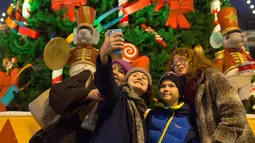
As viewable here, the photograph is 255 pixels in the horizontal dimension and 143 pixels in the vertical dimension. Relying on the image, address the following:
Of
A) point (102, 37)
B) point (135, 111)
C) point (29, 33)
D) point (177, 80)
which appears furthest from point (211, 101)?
point (29, 33)

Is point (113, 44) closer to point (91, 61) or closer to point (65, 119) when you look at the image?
point (65, 119)

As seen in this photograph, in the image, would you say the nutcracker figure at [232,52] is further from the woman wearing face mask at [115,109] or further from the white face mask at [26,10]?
the white face mask at [26,10]

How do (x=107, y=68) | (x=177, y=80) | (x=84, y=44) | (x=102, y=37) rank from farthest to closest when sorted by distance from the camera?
(x=102, y=37)
(x=84, y=44)
(x=177, y=80)
(x=107, y=68)

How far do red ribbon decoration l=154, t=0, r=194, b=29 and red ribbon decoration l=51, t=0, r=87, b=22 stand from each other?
2.46ft

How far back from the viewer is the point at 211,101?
5.12 feet

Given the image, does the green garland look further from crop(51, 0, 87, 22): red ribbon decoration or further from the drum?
the drum

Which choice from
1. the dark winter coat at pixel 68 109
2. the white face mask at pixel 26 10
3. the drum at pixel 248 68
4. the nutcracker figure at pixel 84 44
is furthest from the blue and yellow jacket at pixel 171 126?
the white face mask at pixel 26 10

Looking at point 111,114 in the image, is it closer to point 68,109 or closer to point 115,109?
point 115,109

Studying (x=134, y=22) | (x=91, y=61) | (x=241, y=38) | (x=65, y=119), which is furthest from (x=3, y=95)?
(x=241, y=38)

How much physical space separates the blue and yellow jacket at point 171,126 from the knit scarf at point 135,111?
12cm

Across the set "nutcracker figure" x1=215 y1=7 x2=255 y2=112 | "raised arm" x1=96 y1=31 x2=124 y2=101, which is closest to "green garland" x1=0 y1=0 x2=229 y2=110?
"nutcracker figure" x1=215 y1=7 x2=255 y2=112

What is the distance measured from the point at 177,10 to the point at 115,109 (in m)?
2.20

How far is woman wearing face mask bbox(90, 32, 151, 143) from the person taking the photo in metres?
1.32

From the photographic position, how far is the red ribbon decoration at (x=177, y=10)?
3273mm
